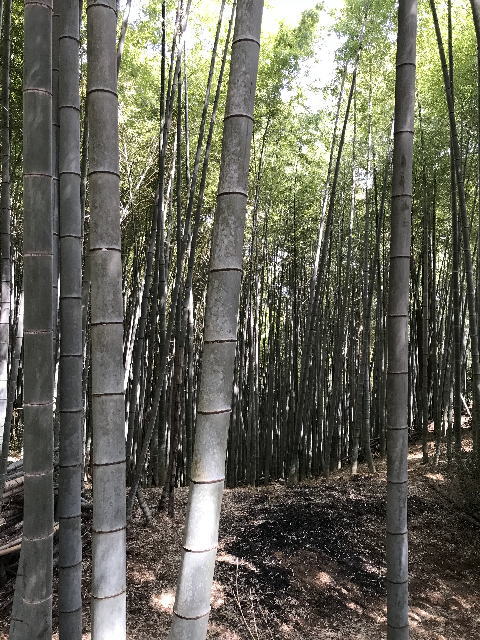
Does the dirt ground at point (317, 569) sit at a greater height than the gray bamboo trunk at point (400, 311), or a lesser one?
lesser

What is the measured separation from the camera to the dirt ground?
2729 mm

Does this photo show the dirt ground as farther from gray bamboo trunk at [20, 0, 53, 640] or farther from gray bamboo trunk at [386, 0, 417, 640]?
gray bamboo trunk at [20, 0, 53, 640]

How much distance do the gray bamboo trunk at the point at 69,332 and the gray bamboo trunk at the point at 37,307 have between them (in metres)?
0.28

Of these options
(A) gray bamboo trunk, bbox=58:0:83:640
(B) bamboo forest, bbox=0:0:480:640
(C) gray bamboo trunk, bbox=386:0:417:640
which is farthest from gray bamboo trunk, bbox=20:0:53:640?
(C) gray bamboo trunk, bbox=386:0:417:640

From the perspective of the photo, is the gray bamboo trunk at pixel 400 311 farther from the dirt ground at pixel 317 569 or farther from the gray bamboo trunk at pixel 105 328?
the dirt ground at pixel 317 569

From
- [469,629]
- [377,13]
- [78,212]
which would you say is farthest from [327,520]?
[377,13]

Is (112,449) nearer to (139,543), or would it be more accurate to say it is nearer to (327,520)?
(139,543)

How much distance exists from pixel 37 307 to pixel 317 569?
2761mm

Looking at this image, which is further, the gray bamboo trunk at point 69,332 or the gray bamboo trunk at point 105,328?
the gray bamboo trunk at point 69,332

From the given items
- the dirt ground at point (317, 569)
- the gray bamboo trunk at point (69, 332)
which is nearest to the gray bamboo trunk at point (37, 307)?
the gray bamboo trunk at point (69, 332)

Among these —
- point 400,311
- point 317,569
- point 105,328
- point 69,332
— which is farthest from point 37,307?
point 317,569

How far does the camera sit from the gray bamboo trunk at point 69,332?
4.50 ft

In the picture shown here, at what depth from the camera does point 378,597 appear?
301cm

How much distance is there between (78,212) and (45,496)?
0.68 meters
